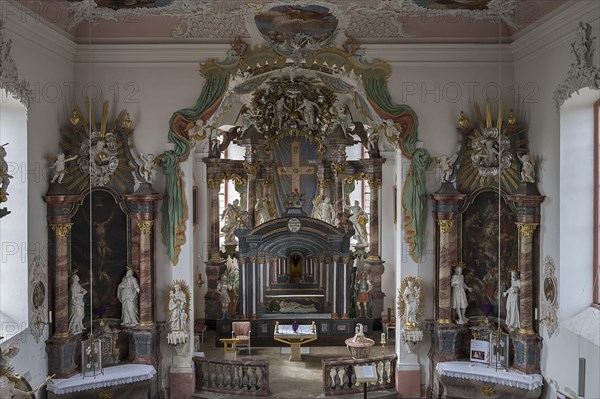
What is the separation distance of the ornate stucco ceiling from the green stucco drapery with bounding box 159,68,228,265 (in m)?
0.95

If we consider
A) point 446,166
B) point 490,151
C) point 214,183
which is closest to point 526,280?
point 490,151

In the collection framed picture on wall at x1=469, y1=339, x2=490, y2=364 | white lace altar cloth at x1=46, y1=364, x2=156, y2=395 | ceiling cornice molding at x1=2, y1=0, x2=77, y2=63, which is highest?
ceiling cornice molding at x1=2, y1=0, x2=77, y2=63

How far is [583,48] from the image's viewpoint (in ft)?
34.7

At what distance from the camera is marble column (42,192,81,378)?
40.2ft

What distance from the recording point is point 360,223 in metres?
21.5

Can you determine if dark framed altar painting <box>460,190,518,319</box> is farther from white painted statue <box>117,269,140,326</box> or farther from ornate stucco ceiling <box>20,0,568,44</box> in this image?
white painted statue <box>117,269,140,326</box>

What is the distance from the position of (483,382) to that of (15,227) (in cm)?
927

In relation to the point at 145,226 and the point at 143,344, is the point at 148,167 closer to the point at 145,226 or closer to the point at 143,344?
the point at 145,226

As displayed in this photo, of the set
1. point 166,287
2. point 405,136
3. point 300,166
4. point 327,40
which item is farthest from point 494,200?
point 300,166

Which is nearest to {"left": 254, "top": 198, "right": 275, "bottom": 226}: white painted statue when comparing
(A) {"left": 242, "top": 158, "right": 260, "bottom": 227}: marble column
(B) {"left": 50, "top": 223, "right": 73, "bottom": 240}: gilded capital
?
(A) {"left": 242, "top": 158, "right": 260, "bottom": 227}: marble column

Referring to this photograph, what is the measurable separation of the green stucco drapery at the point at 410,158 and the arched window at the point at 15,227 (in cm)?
677

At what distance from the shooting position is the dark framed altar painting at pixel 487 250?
1344cm

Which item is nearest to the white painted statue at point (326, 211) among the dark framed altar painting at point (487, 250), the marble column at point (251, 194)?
Answer: the marble column at point (251, 194)

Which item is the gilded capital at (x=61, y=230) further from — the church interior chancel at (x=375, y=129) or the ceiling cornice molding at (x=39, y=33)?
the ceiling cornice molding at (x=39, y=33)
